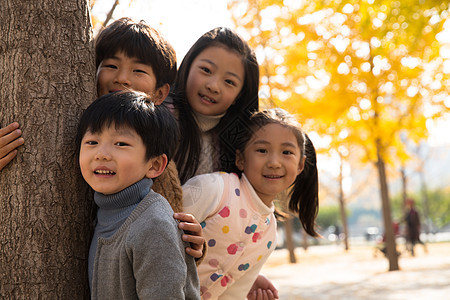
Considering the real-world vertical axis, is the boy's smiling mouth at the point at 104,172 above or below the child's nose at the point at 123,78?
below

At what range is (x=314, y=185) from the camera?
3180mm

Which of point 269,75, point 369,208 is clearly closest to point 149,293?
point 269,75

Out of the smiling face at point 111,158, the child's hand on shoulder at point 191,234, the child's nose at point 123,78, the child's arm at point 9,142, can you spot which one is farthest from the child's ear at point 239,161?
the child's arm at point 9,142

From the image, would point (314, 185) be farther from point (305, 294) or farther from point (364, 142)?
point (364, 142)

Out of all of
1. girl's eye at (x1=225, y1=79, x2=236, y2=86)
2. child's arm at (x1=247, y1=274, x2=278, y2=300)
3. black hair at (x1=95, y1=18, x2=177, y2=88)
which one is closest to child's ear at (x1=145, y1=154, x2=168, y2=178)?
black hair at (x1=95, y1=18, x2=177, y2=88)

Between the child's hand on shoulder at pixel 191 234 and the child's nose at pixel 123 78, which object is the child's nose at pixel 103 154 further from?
the child's nose at pixel 123 78

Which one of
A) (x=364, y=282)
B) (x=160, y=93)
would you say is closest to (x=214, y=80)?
(x=160, y=93)

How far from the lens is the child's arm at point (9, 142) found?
179 cm

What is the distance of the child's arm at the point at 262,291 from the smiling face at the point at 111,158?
1.61 m

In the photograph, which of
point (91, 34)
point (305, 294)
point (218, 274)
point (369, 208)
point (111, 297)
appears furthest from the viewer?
point (369, 208)

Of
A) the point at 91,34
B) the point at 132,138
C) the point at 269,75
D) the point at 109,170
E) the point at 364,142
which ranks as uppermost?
the point at 269,75

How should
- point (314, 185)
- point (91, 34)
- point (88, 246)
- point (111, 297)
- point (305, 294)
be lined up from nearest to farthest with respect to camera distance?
point (111, 297) → point (88, 246) → point (91, 34) → point (314, 185) → point (305, 294)

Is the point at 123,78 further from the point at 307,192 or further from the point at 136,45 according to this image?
the point at 307,192

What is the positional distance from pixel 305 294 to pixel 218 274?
5250mm
